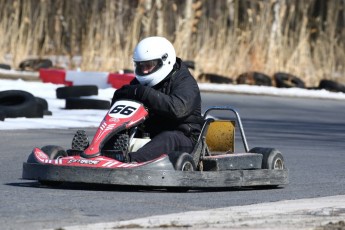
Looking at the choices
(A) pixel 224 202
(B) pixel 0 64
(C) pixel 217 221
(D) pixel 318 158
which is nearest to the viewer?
(C) pixel 217 221

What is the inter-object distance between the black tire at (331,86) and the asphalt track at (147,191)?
249 inches

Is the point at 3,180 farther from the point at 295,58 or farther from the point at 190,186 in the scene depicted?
the point at 295,58

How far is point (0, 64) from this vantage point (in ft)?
76.5

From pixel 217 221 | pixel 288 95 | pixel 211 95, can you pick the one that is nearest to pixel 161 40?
pixel 217 221

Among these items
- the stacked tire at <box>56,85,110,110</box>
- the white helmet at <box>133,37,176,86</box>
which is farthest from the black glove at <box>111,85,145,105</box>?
the stacked tire at <box>56,85,110,110</box>

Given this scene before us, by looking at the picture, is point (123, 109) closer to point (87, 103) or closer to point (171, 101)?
point (171, 101)

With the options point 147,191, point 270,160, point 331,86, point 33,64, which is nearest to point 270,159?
point 270,160

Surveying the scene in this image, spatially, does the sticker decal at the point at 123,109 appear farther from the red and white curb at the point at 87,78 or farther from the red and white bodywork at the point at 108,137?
the red and white curb at the point at 87,78

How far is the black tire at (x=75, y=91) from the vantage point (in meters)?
17.8

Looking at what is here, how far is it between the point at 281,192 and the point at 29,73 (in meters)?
14.9

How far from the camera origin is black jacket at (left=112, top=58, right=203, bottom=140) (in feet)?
28.7

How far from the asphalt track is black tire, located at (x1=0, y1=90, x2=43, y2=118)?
1151 millimetres

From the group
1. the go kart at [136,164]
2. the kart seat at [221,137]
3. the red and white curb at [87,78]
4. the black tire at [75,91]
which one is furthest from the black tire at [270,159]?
the red and white curb at [87,78]

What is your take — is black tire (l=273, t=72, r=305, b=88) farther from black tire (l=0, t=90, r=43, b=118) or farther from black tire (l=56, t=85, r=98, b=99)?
black tire (l=0, t=90, r=43, b=118)
